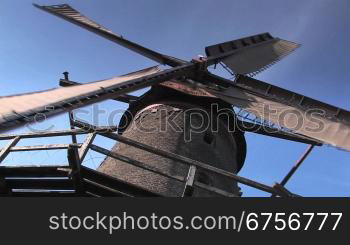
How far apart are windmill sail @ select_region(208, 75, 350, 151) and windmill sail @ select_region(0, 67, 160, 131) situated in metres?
2.89

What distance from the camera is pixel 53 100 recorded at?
22.7ft

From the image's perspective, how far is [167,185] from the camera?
8.38 metres

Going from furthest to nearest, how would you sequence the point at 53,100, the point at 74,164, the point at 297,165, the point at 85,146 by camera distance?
the point at 297,165, the point at 53,100, the point at 85,146, the point at 74,164

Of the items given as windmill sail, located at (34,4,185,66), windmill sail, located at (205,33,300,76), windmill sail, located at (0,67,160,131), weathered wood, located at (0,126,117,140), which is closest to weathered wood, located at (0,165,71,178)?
windmill sail, located at (0,67,160,131)

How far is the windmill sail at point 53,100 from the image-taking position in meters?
5.62

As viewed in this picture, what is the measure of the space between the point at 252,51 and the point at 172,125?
724cm

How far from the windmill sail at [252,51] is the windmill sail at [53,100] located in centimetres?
597

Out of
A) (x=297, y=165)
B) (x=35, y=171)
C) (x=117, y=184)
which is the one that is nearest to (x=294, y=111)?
(x=297, y=165)

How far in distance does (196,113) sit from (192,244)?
6.24 metres

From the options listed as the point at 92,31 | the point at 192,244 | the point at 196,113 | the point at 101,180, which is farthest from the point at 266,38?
the point at 192,244

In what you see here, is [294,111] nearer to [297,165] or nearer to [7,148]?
[297,165]

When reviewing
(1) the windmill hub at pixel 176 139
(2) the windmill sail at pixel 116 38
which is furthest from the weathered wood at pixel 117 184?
(2) the windmill sail at pixel 116 38

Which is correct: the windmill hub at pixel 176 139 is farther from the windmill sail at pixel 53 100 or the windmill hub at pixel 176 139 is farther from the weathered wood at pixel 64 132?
the weathered wood at pixel 64 132

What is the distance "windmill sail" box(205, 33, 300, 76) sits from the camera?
1548cm
